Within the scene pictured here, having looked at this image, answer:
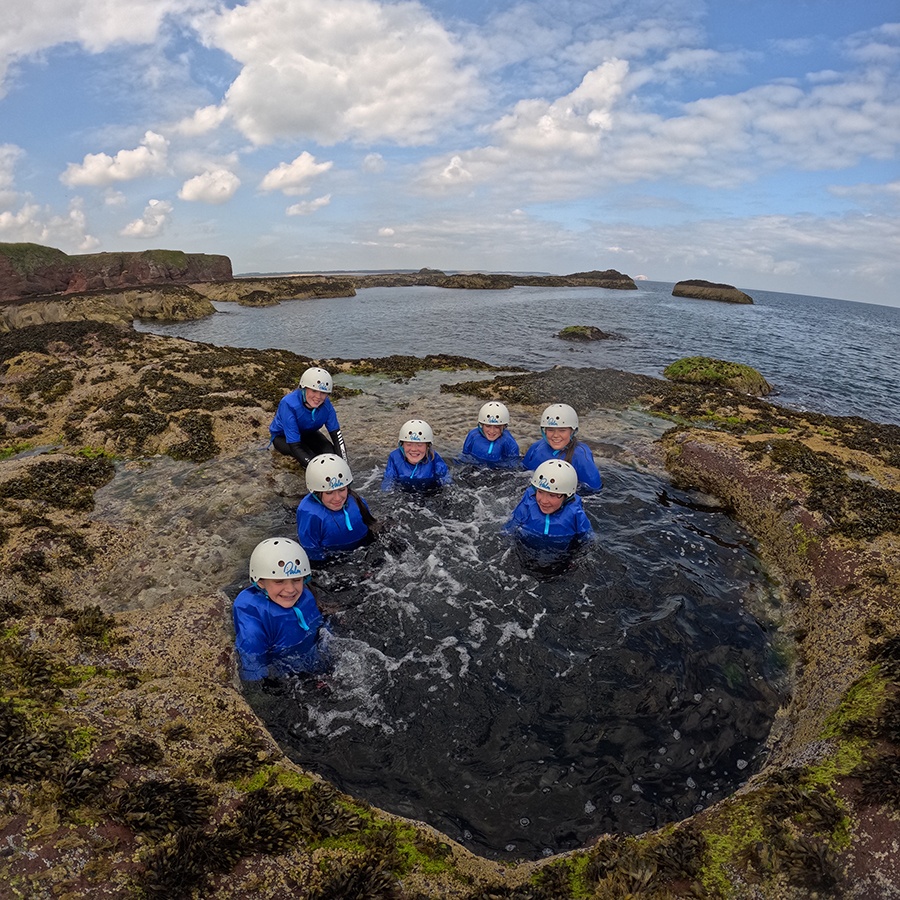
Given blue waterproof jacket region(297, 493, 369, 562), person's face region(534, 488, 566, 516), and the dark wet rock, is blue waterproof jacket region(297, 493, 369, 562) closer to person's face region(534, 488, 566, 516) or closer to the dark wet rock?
person's face region(534, 488, 566, 516)

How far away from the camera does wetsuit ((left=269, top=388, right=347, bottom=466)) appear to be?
40.9 feet

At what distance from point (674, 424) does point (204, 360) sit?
19.6 m

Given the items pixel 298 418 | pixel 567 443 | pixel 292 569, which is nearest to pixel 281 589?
pixel 292 569

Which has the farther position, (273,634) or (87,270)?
(87,270)

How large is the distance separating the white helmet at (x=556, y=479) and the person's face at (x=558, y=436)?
205cm

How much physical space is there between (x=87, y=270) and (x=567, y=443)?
92.6 meters

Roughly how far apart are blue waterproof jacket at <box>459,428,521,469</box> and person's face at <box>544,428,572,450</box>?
7.00ft


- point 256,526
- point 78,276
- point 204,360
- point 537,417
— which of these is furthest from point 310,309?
point 256,526

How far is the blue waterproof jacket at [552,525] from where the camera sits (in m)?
9.78

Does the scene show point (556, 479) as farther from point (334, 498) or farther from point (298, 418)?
point (298, 418)

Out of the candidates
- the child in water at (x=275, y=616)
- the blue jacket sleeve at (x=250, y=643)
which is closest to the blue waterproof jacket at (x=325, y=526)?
the child in water at (x=275, y=616)

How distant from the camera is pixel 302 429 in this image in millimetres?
12984

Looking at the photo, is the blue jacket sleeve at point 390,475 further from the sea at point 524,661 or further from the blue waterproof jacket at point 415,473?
the sea at point 524,661

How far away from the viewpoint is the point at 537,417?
19359mm
